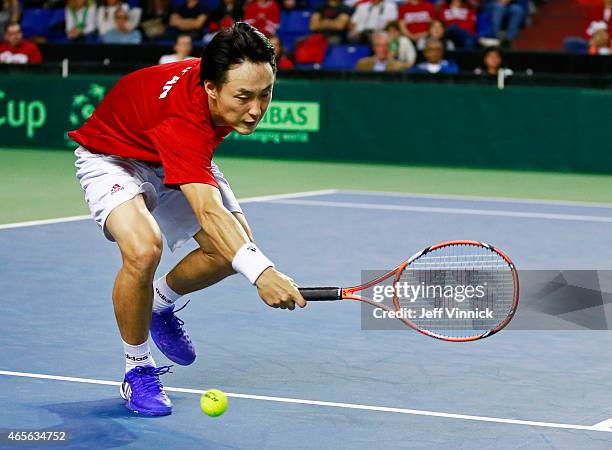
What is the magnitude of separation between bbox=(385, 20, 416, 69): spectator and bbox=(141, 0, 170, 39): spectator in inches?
180

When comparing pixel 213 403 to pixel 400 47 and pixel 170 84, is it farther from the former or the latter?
pixel 400 47

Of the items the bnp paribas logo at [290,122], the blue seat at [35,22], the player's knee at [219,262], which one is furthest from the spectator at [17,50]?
the player's knee at [219,262]

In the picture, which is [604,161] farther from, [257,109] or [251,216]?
[257,109]

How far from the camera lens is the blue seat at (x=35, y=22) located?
23859 mm

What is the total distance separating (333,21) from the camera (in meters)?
20.3

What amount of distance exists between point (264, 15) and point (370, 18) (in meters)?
1.72

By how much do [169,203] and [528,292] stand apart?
3421 millimetres

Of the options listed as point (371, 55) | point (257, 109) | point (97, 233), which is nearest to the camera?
Result: point (257, 109)

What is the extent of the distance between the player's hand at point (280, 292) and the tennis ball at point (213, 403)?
0.78 metres

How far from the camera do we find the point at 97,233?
11391 millimetres

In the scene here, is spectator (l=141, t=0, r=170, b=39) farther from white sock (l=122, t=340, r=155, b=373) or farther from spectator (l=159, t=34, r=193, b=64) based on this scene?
white sock (l=122, t=340, r=155, b=373)

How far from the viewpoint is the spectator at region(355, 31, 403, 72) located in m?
18.5

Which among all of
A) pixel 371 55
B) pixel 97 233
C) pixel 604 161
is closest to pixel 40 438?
pixel 97 233

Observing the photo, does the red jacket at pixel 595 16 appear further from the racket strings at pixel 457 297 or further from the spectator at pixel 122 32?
the racket strings at pixel 457 297
